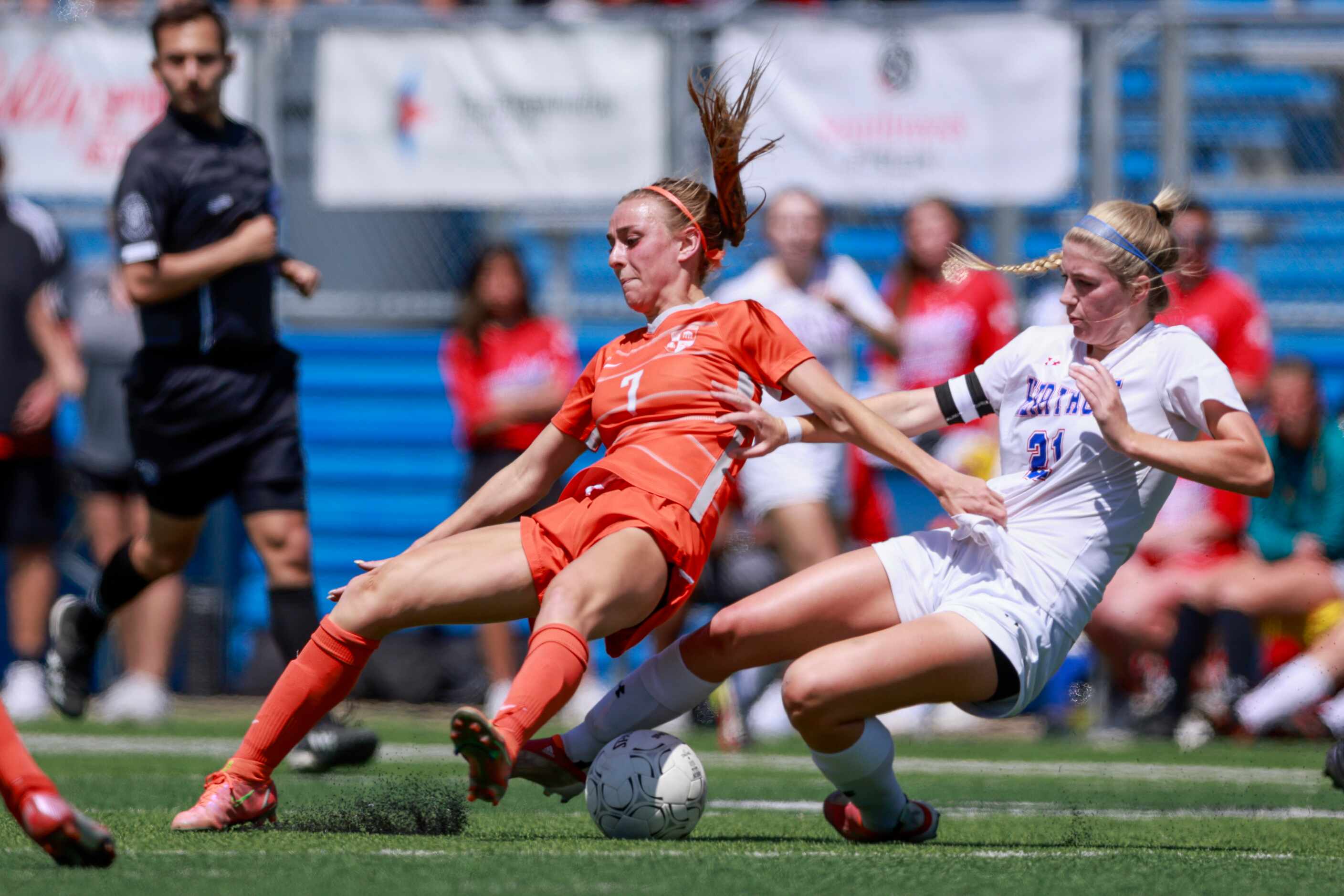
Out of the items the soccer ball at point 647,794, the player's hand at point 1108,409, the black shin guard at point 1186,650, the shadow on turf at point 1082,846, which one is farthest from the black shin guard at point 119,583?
the black shin guard at point 1186,650

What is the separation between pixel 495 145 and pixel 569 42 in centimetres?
69

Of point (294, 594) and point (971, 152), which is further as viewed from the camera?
point (971, 152)

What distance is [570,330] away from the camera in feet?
34.7

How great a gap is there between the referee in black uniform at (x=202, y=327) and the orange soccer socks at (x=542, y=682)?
2.13m

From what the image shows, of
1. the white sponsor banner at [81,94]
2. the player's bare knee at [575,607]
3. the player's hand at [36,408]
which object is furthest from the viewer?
the white sponsor banner at [81,94]

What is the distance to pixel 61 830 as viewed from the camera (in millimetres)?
3461

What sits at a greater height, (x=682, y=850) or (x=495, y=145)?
(x=495, y=145)

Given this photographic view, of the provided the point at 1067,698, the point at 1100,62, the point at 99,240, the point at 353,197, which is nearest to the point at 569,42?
the point at 353,197

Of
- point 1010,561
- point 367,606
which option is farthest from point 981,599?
point 367,606

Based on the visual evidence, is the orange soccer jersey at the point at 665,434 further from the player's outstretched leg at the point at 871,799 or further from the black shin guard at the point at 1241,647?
the black shin guard at the point at 1241,647

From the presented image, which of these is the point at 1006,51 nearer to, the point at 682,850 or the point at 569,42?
the point at 569,42

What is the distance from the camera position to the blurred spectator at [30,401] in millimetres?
9344

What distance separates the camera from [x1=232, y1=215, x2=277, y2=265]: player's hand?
622 centimetres

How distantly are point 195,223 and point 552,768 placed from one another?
2707 millimetres
